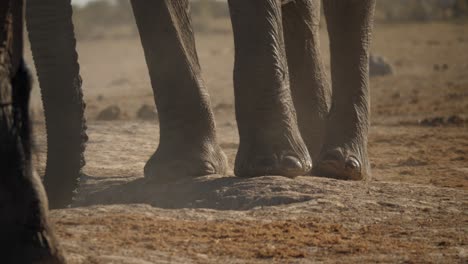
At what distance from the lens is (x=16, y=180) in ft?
13.0

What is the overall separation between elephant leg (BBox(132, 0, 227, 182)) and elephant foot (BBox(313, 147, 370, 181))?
517mm

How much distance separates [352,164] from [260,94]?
78 cm

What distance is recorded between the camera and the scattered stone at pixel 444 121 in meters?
9.74

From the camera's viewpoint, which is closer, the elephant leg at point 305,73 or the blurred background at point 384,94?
the elephant leg at point 305,73

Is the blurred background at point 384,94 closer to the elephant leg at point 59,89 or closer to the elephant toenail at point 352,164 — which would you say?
the elephant toenail at point 352,164

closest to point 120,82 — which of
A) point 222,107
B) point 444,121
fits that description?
point 222,107

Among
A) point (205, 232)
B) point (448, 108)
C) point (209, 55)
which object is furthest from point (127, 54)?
point (205, 232)

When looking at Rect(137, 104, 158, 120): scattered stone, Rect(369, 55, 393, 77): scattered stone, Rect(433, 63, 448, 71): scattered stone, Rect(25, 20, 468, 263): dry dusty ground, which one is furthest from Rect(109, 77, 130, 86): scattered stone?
Rect(25, 20, 468, 263): dry dusty ground

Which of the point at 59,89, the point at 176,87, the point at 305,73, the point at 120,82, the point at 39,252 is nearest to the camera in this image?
the point at 39,252

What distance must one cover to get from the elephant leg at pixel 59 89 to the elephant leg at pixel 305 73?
1928 millimetres

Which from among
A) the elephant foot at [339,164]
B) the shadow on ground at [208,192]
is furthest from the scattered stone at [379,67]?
the shadow on ground at [208,192]

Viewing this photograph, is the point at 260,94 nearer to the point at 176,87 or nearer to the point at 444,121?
the point at 176,87

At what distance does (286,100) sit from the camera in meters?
5.93

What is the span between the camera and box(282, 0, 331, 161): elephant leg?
22.8 ft
